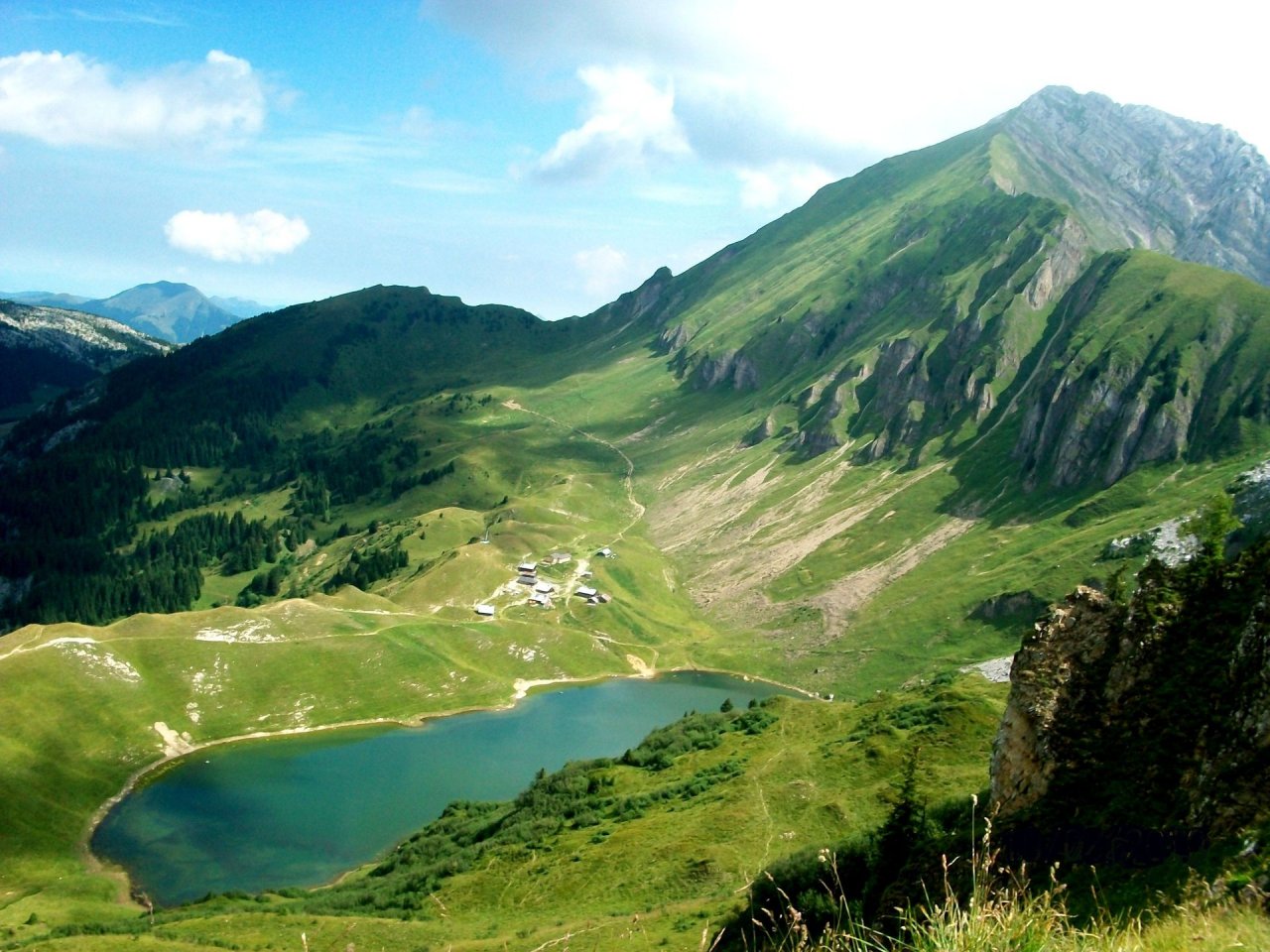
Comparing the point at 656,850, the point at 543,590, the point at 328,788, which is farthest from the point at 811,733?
the point at 543,590

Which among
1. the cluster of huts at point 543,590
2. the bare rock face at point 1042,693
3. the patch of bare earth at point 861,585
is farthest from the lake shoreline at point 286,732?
the bare rock face at point 1042,693

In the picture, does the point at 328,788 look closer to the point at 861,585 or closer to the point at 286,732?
the point at 286,732

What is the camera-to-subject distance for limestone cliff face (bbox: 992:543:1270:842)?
2364cm

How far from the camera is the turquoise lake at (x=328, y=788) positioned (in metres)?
92.2

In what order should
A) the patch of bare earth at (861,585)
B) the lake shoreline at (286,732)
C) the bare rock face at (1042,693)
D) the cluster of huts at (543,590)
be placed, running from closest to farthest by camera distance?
the bare rock face at (1042,693)
the lake shoreline at (286,732)
the cluster of huts at (543,590)
the patch of bare earth at (861,585)

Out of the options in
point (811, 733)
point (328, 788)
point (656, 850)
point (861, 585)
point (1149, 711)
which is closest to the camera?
point (1149, 711)

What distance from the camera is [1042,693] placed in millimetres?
33594

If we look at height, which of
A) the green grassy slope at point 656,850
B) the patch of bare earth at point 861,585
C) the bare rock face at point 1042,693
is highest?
the bare rock face at point 1042,693

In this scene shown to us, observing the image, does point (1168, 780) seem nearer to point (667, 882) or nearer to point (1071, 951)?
point (1071, 951)

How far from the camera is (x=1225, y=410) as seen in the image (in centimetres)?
18575

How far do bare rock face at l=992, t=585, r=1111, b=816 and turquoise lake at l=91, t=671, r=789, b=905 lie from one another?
7695 centimetres

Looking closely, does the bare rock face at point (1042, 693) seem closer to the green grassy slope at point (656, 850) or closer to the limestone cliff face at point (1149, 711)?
the limestone cliff face at point (1149, 711)

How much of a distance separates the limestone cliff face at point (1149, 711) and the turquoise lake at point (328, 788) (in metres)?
78.7

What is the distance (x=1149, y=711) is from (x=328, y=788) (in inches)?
4020
